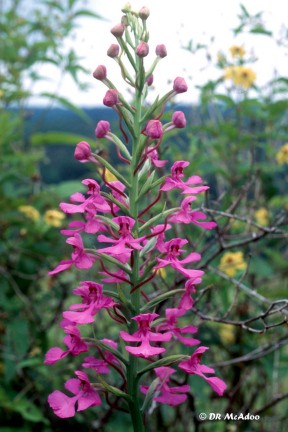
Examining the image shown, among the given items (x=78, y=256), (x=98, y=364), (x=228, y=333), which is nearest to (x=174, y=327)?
(x=98, y=364)

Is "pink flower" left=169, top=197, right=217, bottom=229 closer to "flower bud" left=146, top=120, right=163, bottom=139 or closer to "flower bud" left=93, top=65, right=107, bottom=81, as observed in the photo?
"flower bud" left=146, top=120, right=163, bottom=139

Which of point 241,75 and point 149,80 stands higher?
point 241,75

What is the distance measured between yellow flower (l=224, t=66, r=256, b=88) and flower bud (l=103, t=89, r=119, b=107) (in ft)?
8.45

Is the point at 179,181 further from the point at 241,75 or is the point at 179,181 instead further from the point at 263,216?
the point at 263,216

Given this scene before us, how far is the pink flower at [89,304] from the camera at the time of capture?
1.13 m

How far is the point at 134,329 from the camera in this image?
1235mm

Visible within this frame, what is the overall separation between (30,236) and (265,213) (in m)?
2.27

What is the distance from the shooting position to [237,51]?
12.5ft

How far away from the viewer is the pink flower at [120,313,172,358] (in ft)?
3.55

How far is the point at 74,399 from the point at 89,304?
0.26 metres

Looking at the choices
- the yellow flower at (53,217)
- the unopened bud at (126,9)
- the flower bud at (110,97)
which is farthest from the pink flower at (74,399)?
the yellow flower at (53,217)

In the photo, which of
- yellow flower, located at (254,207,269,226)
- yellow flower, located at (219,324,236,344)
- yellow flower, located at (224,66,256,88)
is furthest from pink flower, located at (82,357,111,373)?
yellow flower, located at (254,207,269,226)

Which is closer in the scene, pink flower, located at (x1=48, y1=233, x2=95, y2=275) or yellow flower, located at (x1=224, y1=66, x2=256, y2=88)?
pink flower, located at (x1=48, y1=233, x2=95, y2=275)

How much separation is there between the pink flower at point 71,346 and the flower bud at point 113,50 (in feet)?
2.72
